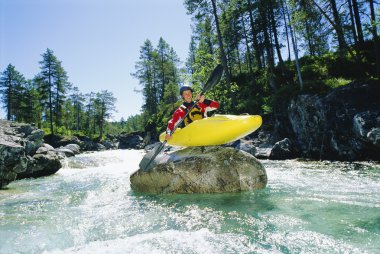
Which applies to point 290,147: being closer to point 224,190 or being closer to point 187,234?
point 224,190

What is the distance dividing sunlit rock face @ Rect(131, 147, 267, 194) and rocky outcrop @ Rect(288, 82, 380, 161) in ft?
20.3

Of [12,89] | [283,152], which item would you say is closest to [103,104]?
[12,89]

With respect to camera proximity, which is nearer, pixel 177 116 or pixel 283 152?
pixel 177 116

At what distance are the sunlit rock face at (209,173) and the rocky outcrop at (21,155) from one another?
4420 mm

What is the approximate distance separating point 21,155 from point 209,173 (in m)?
5.73

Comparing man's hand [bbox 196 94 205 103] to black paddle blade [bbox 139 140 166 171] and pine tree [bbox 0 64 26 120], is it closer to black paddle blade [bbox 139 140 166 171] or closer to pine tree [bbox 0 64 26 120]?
black paddle blade [bbox 139 140 166 171]

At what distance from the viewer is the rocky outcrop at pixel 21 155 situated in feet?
25.6

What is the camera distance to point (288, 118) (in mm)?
16094

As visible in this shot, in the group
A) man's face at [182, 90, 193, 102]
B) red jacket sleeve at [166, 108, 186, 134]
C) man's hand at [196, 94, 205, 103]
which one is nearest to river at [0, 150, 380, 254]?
red jacket sleeve at [166, 108, 186, 134]

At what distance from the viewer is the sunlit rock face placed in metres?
6.07

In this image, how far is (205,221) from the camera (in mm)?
4141

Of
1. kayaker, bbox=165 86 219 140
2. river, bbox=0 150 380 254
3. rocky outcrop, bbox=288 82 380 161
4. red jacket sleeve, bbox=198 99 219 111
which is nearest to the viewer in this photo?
river, bbox=0 150 380 254

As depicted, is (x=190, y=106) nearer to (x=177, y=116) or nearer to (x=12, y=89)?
(x=177, y=116)

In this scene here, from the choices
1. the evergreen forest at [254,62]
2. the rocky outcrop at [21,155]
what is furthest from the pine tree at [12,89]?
the rocky outcrop at [21,155]
